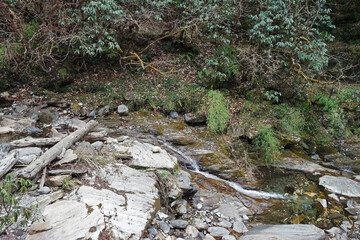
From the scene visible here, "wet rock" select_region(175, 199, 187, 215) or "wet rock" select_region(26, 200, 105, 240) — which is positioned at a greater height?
"wet rock" select_region(26, 200, 105, 240)

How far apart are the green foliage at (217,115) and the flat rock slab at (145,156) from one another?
2136 mm

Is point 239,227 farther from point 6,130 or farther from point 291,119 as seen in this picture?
point 6,130

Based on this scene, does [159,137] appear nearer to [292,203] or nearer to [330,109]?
[292,203]

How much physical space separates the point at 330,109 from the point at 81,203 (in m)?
8.13

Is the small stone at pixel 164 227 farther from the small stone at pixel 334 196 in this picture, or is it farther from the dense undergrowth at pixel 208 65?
the small stone at pixel 334 196

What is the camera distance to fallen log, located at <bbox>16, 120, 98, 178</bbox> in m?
3.59

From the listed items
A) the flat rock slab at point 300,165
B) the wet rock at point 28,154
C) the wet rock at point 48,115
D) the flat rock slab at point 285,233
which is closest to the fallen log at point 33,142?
the wet rock at point 28,154

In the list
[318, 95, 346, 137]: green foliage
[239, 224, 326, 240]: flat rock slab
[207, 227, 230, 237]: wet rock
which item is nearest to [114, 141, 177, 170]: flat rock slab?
[207, 227, 230, 237]: wet rock

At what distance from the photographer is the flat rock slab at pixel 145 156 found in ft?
15.7

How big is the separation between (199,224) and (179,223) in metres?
0.39

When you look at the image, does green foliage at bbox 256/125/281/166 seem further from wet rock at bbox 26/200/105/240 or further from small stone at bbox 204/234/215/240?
wet rock at bbox 26/200/105/240

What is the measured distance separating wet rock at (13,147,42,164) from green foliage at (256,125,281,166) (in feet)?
17.7

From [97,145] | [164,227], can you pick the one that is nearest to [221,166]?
[164,227]

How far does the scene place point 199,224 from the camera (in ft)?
13.4
